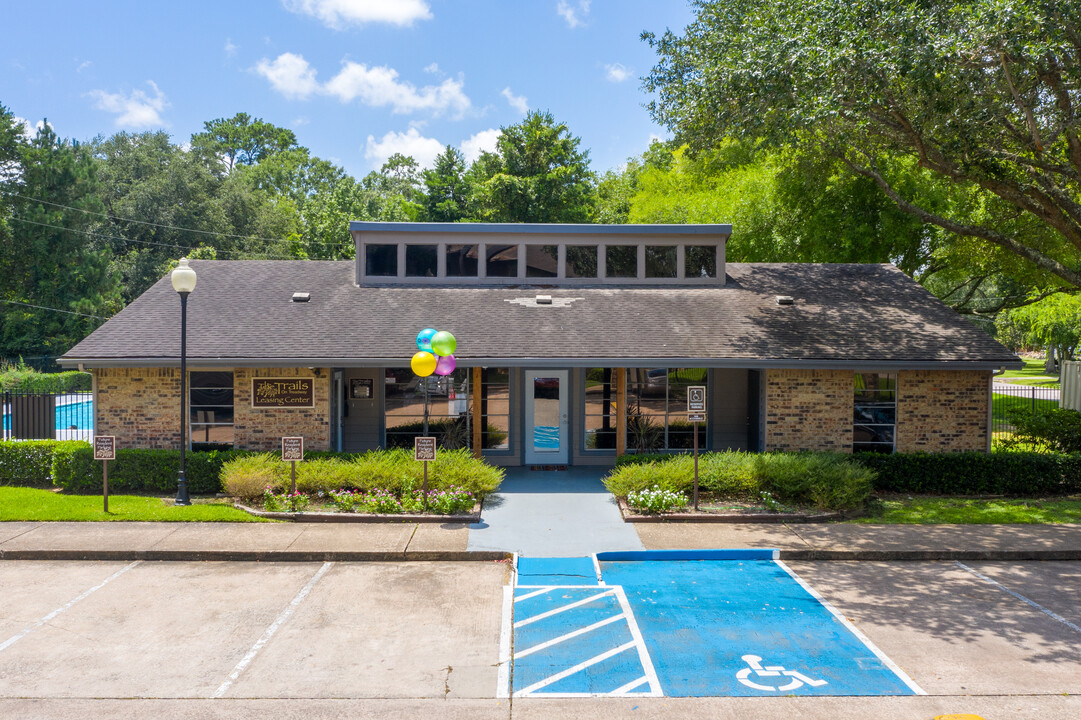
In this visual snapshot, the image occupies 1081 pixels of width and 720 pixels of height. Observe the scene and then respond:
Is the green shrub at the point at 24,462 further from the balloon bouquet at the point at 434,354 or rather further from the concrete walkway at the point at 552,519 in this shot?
the concrete walkway at the point at 552,519

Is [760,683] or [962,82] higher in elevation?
[962,82]

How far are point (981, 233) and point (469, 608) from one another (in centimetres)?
1375

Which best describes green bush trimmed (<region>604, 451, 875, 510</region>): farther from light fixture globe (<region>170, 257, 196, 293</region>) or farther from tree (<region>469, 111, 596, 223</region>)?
tree (<region>469, 111, 596, 223</region>)

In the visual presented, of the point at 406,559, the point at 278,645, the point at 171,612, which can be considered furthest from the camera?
the point at 406,559

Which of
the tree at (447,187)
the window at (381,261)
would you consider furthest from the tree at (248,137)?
the window at (381,261)

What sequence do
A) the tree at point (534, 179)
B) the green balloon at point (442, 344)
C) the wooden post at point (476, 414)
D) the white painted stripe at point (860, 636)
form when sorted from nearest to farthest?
the white painted stripe at point (860, 636) < the green balloon at point (442, 344) < the wooden post at point (476, 414) < the tree at point (534, 179)

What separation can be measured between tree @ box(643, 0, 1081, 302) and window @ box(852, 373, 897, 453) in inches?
155

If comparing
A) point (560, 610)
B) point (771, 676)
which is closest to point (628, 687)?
point (771, 676)

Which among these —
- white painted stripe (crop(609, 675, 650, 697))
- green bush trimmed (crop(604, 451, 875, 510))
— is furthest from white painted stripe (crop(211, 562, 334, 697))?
green bush trimmed (crop(604, 451, 875, 510))

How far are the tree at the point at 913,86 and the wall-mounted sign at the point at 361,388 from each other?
927 centimetres

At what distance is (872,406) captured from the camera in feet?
49.0

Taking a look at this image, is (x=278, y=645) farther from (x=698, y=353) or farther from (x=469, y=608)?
(x=698, y=353)

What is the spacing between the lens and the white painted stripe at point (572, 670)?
253 inches

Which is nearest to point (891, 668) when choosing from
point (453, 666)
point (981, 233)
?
point (453, 666)
